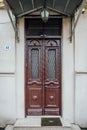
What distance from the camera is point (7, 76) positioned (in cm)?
834

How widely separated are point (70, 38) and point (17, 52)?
5.05 feet

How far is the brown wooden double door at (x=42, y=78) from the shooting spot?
861cm

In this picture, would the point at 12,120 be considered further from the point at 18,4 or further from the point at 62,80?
the point at 18,4

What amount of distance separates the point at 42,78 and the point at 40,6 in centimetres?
210

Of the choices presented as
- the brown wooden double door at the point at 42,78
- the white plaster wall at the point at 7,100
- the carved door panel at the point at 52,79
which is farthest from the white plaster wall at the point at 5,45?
the carved door panel at the point at 52,79

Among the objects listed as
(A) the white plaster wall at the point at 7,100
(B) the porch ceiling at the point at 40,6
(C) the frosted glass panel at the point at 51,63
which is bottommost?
(A) the white plaster wall at the point at 7,100

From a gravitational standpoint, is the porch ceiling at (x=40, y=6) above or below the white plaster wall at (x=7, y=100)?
above

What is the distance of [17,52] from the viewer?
844 centimetres

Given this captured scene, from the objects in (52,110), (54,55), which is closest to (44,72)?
(54,55)

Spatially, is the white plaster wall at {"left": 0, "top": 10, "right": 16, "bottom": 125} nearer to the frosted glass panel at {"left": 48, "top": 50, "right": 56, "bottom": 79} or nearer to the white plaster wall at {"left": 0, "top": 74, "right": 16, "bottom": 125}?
the white plaster wall at {"left": 0, "top": 74, "right": 16, "bottom": 125}

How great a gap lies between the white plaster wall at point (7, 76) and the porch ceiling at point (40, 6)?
1.99 feet

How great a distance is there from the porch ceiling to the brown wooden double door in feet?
3.10

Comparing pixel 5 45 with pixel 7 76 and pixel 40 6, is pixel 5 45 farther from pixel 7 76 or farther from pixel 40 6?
pixel 40 6

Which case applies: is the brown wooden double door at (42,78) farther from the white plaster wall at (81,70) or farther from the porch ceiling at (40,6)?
the porch ceiling at (40,6)
